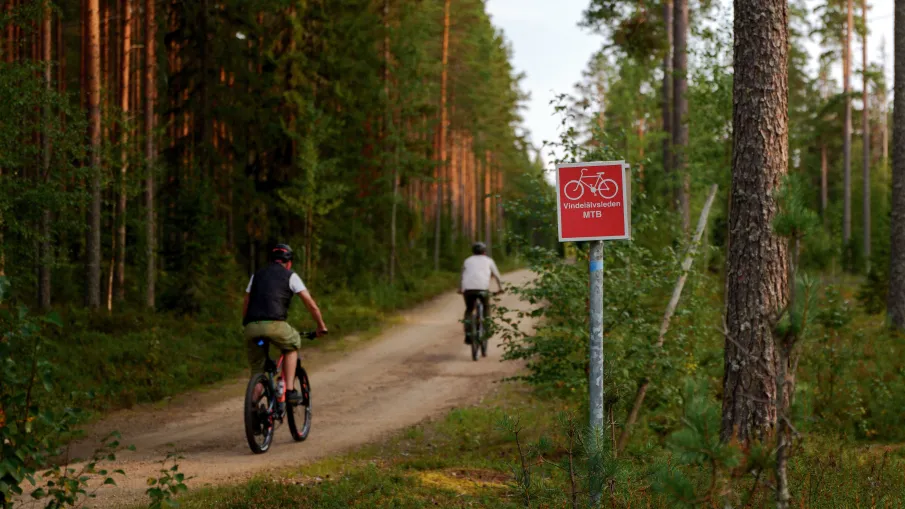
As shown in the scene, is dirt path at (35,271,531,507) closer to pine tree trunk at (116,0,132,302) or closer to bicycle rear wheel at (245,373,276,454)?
bicycle rear wheel at (245,373,276,454)

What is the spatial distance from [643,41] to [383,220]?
11.4 m

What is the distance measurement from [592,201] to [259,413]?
17.4ft

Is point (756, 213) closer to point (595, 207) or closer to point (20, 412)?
point (595, 207)

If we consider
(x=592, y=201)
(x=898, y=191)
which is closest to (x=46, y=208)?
(x=592, y=201)

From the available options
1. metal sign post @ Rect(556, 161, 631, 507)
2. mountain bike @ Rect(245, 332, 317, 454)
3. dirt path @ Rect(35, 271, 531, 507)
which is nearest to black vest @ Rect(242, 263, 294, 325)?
mountain bike @ Rect(245, 332, 317, 454)

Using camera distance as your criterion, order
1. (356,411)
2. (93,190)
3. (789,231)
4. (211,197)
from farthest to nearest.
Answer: (211,197) → (93,190) → (356,411) → (789,231)

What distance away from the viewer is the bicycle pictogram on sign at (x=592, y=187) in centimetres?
527

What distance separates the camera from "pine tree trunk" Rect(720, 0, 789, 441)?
20.8ft

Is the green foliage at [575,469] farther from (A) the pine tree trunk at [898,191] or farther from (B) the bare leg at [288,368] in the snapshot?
(A) the pine tree trunk at [898,191]

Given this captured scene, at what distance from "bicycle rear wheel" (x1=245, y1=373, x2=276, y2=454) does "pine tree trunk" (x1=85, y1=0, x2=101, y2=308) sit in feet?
31.5

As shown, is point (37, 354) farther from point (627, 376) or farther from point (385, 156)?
point (385, 156)

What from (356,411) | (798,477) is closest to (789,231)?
(798,477)

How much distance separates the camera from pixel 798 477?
6.34 metres

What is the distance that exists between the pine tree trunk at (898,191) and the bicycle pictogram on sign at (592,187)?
13213 mm
